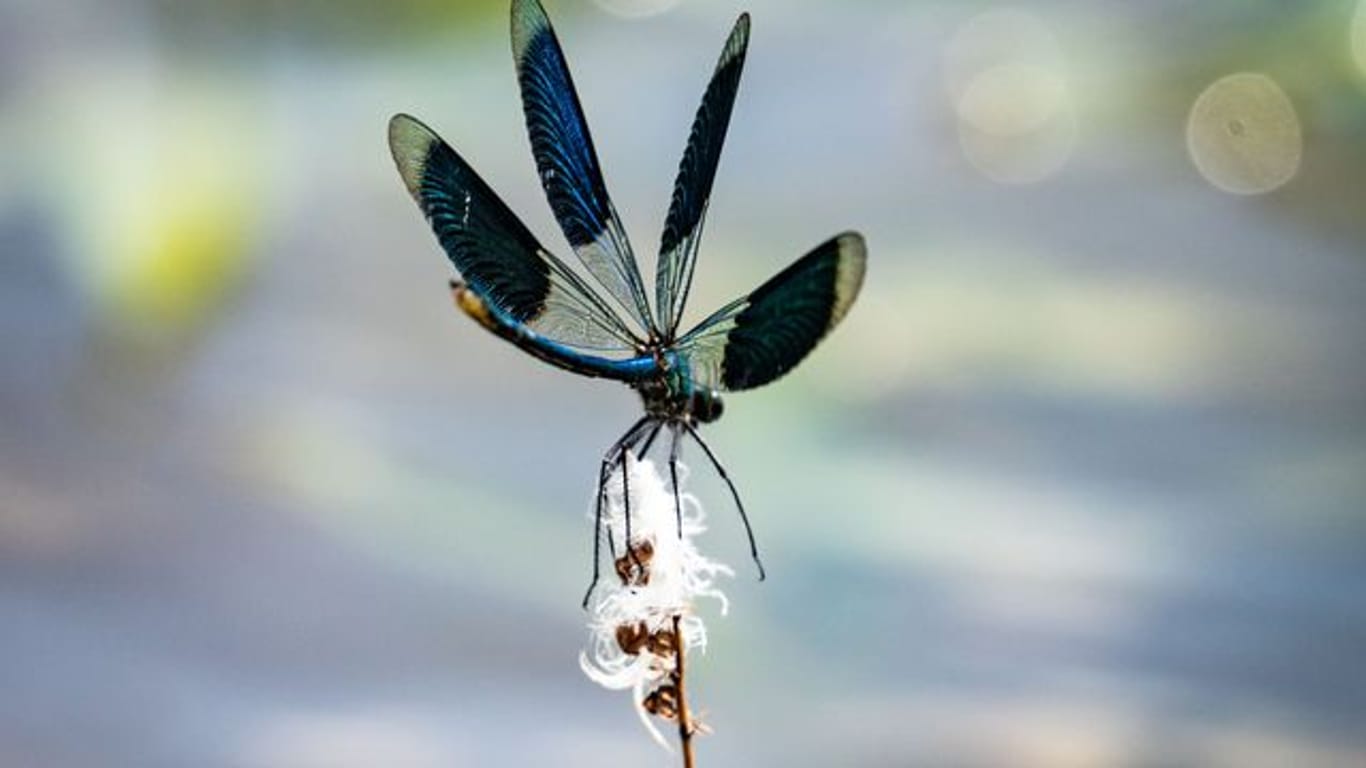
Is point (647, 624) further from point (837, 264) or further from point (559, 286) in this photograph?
point (559, 286)

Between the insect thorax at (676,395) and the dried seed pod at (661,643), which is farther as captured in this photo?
the insect thorax at (676,395)

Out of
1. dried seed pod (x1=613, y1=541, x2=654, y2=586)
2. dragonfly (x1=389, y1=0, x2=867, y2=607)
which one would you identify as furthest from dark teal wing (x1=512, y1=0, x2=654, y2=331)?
dried seed pod (x1=613, y1=541, x2=654, y2=586)

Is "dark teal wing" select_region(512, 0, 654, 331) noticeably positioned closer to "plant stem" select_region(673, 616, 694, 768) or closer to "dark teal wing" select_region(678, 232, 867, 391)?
"dark teal wing" select_region(678, 232, 867, 391)

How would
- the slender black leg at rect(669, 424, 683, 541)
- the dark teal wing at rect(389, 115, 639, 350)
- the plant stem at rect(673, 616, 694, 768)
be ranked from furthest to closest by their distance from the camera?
the dark teal wing at rect(389, 115, 639, 350) → the slender black leg at rect(669, 424, 683, 541) → the plant stem at rect(673, 616, 694, 768)

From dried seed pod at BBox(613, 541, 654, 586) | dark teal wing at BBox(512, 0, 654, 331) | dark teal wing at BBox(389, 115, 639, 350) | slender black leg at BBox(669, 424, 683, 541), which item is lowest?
dried seed pod at BBox(613, 541, 654, 586)

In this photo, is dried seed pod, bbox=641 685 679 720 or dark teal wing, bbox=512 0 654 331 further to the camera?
dark teal wing, bbox=512 0 654 331

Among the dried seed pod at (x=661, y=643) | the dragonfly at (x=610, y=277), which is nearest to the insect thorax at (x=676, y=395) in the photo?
the dragonfly at (x=610, y=277)

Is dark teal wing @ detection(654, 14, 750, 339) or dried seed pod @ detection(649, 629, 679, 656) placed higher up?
dark teal wing @ detection(654, 14, 750, 339)

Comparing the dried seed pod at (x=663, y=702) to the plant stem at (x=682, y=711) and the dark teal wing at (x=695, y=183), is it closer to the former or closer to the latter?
the plant stem at (x=682, y=711)
